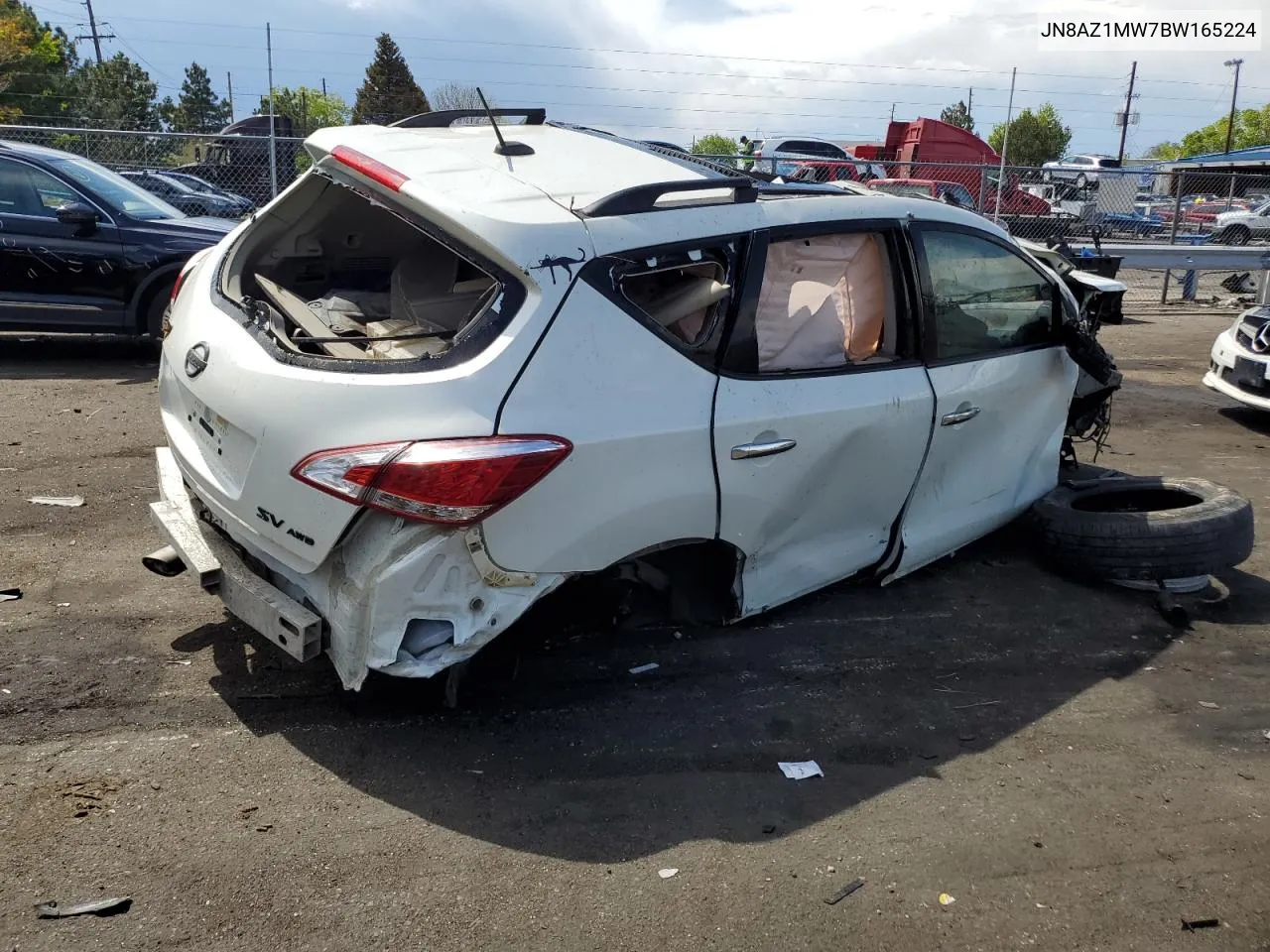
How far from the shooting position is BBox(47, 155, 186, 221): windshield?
28.0 ft

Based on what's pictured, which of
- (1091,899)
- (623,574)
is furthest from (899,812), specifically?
(623,574)

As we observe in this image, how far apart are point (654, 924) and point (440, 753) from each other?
→ 957 millimetres

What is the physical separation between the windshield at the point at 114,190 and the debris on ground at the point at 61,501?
4.07 m

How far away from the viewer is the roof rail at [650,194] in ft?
10.7

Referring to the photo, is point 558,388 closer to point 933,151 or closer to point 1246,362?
point 1246,362

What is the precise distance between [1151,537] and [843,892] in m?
2.59

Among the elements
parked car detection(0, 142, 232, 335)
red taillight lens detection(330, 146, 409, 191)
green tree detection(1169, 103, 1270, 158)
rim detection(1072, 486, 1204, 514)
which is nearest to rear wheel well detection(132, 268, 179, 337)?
parked car detection(0, 142, 232, 335)

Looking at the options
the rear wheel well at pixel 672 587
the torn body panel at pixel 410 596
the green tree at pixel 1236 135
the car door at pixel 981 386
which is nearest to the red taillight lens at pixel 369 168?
the torn body panel at pixel 410 596

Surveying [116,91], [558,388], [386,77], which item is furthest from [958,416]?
[386,77]

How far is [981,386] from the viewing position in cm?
434

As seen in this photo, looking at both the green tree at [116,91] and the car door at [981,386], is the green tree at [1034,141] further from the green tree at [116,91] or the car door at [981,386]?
the car door at [981,386]

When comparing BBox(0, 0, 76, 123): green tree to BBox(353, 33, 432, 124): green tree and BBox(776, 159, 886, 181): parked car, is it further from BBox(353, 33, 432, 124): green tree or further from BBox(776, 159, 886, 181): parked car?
BBox(776, 159, 886, 181): parked car

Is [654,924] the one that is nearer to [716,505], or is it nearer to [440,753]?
[440,753]

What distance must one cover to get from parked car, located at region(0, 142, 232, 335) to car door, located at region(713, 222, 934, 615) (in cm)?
625
